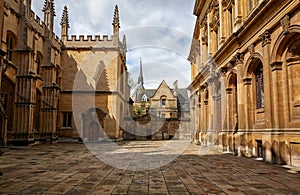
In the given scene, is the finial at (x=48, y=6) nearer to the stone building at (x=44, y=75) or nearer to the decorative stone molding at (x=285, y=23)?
the stone building at (x=44, y=75)

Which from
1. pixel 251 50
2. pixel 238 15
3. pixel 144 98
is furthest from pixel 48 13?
pixel 144 98

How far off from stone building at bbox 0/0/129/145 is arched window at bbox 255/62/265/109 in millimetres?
13932

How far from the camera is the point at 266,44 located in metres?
11.0

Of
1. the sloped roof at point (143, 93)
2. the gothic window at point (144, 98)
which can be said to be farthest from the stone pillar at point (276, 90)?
the gothic window at point (144, 98)

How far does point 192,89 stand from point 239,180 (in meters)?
23.1

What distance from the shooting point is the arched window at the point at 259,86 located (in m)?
12.5

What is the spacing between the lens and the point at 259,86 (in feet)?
42.3

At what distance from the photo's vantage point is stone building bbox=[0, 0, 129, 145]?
19.3m

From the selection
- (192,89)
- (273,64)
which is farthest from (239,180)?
(192,89)

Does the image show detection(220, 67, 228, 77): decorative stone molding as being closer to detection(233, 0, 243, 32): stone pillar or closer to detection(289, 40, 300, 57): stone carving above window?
detection(233, 0, 243, 32): stone pillar

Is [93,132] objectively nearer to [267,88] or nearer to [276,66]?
[267,88]

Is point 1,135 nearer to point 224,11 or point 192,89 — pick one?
point 224,11

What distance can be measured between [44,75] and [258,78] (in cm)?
2064

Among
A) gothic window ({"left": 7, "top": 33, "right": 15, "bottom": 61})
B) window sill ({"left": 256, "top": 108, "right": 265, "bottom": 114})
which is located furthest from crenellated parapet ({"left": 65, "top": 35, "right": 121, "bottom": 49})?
window sill ({"left": 256, "top": 108, "right": 265, "bottom": 114})
